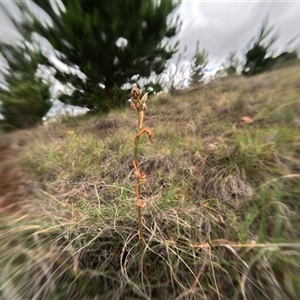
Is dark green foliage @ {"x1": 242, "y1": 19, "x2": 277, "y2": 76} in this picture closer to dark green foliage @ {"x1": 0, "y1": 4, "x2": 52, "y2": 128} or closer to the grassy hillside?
the grassy hillside

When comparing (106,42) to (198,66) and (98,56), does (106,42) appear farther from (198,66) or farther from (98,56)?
(198,66)

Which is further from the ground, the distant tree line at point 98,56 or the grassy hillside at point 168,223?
the distant tree line at point 98,56

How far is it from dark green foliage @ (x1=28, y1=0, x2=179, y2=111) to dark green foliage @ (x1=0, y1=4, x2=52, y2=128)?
0.44 m

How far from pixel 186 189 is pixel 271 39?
224cm

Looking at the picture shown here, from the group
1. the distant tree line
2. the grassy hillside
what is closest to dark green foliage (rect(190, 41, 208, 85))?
the distant tree line

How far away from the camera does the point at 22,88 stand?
2475mm

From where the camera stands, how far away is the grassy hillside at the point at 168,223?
21.2 inches

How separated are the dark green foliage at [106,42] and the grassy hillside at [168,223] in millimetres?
2187

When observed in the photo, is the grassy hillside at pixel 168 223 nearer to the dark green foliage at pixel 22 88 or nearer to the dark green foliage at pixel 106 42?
the dark green foliage at pixel 22 88

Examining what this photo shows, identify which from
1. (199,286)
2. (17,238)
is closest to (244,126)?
(199,286)

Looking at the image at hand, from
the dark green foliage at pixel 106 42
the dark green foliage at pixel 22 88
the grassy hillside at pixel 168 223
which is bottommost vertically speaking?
the grassy hillside at pixel 168 223

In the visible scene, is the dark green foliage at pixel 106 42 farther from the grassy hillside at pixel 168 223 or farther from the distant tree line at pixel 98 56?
the grassy hillside at pixel 168 223

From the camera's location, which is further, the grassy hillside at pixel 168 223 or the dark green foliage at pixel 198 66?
the dark green foliage at pixel 198 66

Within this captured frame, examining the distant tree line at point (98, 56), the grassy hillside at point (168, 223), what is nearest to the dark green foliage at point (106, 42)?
the distant tree line at point (98, 56)
